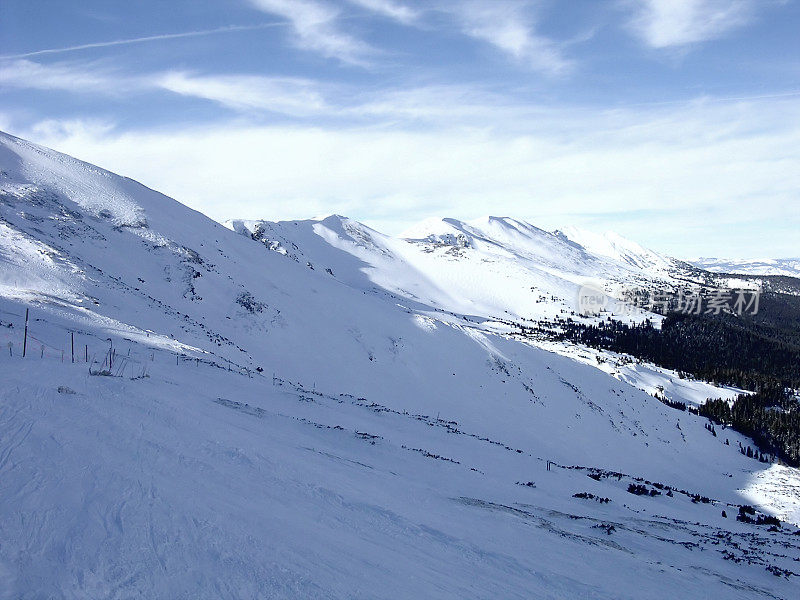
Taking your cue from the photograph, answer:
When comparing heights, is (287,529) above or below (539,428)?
above

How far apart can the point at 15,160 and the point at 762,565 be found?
73.3m

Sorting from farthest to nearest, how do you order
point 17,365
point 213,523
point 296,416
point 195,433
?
point 296,416 → point 17,365 → point 195,433 → point 213,523

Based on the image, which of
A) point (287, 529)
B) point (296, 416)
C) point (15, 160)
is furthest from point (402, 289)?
point (287, 529)

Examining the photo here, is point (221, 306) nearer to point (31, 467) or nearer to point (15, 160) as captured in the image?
point (15, 160)

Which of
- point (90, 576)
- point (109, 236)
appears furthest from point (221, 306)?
point (90, 576)

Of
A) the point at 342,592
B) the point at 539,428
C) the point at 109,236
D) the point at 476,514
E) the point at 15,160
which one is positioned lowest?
the point at 539,428

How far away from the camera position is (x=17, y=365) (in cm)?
1281

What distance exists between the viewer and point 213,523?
23.4 feet

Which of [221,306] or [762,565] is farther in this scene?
[221,306]

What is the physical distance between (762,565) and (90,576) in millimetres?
15531

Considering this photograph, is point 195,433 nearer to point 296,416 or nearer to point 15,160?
point 296,416

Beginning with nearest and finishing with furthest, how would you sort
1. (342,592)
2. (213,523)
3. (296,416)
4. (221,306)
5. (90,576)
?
1. (90,576)
2. (342,592)
3. (213,523)
4. (296,416)
5. (221,306)

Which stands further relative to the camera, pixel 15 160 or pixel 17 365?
pixel 15 160

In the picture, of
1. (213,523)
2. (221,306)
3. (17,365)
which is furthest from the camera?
(221,306)
